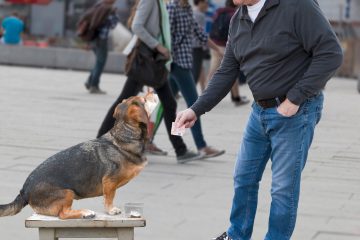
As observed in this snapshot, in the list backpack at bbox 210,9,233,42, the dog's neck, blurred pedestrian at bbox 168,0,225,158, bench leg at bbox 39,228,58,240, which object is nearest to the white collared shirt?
the dog's neck

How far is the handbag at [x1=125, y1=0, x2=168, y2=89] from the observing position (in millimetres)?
9297

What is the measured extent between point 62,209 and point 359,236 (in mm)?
2283

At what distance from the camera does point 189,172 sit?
9.09 meters

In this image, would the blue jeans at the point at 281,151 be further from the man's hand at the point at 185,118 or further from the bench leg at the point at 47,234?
the bench leg at the point at 47,234

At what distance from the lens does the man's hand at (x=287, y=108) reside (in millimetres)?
5191

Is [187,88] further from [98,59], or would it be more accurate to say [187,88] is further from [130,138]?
[98,59]

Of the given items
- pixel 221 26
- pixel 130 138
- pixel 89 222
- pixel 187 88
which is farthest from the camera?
pixel 221 26

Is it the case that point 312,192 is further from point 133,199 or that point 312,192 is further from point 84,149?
point 84,149

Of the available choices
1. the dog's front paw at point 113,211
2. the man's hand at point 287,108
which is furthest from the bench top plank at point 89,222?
the man's hand at point 287,108

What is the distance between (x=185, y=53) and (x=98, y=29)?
719 cm

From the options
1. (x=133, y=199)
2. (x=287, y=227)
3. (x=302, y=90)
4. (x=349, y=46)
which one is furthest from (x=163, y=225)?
(x=349, y=46)

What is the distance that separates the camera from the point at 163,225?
6.70 m

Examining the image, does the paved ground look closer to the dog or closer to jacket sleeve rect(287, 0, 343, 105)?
the dog

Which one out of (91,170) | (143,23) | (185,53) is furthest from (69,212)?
(185,53)
